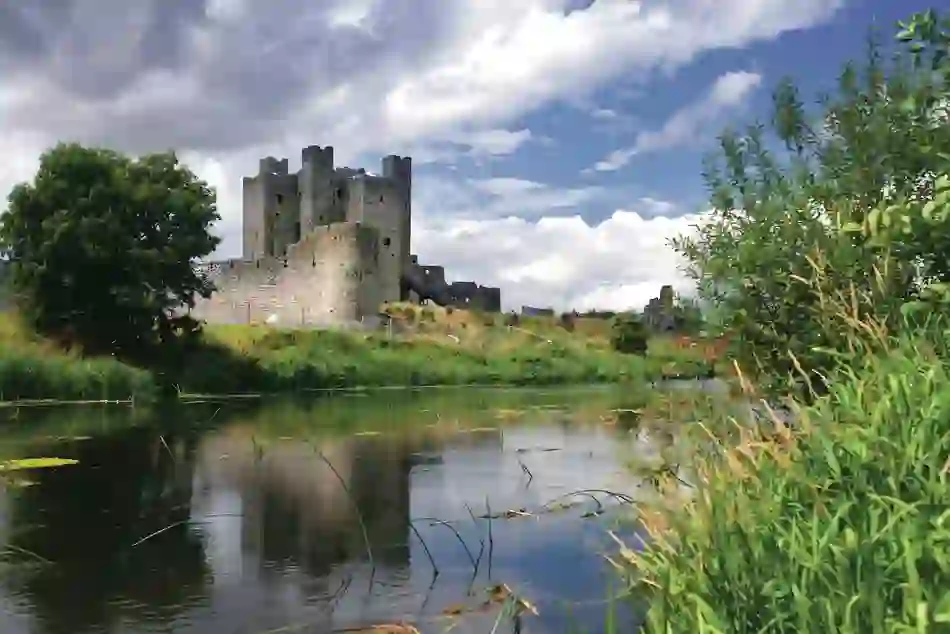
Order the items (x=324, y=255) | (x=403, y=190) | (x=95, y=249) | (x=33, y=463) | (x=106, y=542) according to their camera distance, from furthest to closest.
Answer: (x=403, y=190), (x=324, y=255), (x=95, y=249), (x=33, y=463), (x=106, y=542)

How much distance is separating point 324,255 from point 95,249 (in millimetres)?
14647

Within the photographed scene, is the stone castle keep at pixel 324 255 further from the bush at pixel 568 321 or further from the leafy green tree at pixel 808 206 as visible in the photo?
the leafy green tree at pixel 808 206

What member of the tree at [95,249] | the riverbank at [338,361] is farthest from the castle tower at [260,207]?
the tree at [95,249]

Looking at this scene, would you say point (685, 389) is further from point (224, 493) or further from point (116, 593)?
point (224, 493)

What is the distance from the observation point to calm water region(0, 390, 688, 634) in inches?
278

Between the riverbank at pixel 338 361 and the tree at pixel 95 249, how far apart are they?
3.47ft

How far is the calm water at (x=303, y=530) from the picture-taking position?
23.2ft

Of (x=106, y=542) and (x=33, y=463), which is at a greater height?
(x=33, y=463)

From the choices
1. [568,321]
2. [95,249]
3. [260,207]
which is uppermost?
[260,207]

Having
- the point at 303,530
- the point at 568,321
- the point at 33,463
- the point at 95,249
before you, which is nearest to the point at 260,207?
the point at 568,321

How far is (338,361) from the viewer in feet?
112

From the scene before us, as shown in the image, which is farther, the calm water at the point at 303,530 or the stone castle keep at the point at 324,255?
the stone castle keep at the point at 324,255

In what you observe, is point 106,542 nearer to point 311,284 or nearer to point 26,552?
point 26,552

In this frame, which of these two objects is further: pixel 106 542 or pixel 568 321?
pixel 568 321
